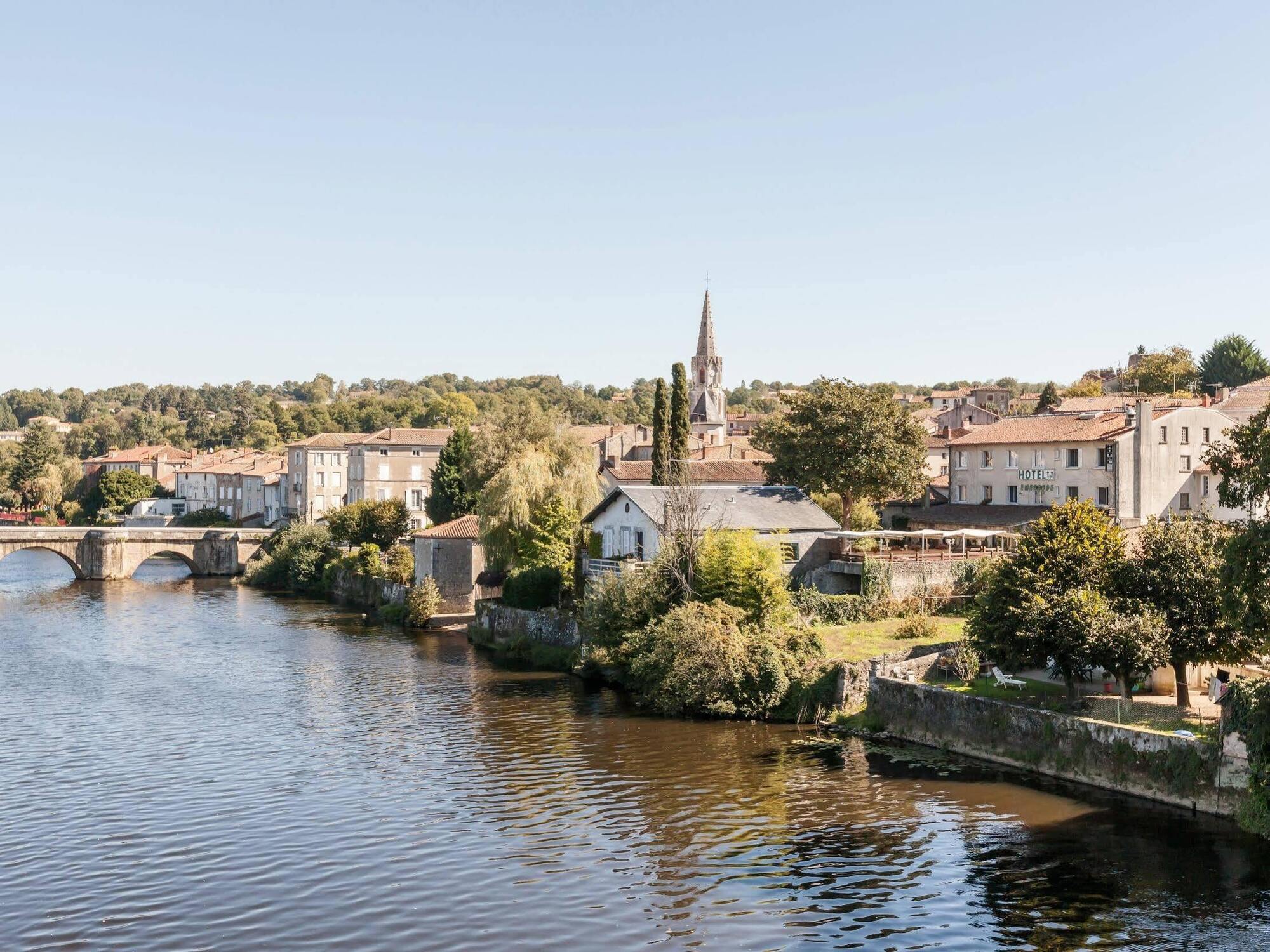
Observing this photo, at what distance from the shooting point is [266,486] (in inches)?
4934

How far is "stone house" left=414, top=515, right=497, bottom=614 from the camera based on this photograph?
66.9m

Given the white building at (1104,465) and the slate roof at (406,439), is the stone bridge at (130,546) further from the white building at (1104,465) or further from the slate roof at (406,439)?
the white building at (1104,465)

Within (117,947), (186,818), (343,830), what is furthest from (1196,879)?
(186,818)

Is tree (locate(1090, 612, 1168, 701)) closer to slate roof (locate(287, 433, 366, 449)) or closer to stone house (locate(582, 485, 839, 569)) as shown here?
stone house (locate(582, 485, 839, 569))

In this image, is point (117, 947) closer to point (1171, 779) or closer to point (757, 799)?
point (757, 799)

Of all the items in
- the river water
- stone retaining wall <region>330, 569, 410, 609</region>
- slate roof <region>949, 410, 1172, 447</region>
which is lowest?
the river water

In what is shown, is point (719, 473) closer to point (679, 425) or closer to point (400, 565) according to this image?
point (679, 425)

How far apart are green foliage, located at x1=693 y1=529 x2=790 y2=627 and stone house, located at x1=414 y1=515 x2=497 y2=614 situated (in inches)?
1001

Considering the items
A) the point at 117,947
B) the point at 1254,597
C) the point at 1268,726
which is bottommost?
the point at 117,947

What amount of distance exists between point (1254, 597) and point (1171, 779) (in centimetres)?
503

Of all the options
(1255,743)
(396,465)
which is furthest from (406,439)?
(1255,743)

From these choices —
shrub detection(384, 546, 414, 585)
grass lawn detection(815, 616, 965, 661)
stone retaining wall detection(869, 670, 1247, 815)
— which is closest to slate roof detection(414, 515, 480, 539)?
shrub detection(384, 546, 414, 585)

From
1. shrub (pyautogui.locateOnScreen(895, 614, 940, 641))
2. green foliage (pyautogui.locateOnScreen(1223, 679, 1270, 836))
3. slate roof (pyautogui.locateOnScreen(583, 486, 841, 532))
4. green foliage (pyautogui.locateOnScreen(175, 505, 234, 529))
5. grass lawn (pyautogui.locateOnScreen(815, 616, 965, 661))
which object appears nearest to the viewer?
green foliage (pyautogui.locateOnScreen(1223, 679, 1270, 836))

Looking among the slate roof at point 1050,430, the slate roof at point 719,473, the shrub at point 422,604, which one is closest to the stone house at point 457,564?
the shrub at point 422,604
